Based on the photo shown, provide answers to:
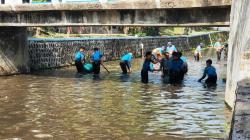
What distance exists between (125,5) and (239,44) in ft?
26.0

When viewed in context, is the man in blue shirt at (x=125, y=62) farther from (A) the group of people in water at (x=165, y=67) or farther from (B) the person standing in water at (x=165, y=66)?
(B) the person standing in water at (x=165, y=66)

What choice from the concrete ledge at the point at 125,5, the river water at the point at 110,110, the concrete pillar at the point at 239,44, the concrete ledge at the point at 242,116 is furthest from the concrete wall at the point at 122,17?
the concrete ledge at the point at 242,116

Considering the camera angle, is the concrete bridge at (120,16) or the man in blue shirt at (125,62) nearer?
the concrete bridge at (120,16)

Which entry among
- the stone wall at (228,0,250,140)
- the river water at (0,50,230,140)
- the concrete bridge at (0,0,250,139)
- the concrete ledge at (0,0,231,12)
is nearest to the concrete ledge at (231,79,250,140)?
the stone wall at (228,0,250,140)

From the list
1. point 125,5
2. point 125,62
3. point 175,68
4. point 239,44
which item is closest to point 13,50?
point 125,62

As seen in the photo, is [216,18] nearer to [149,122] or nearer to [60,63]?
[149,122]

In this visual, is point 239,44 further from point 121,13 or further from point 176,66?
point 176,66

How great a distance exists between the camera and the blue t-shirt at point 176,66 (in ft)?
66.9

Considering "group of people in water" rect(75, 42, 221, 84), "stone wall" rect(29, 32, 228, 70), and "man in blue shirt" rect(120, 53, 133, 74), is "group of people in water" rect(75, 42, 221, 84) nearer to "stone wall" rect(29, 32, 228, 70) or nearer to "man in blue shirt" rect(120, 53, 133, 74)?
"man in blue shirt" rect(120, 53, 133, 74)

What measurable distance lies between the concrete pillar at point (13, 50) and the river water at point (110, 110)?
3095 millimetres

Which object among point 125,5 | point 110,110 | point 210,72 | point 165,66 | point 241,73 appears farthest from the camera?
point 165,66

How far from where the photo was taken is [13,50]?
83.6ft

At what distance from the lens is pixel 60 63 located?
30.3m

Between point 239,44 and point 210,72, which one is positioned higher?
point 239,44
